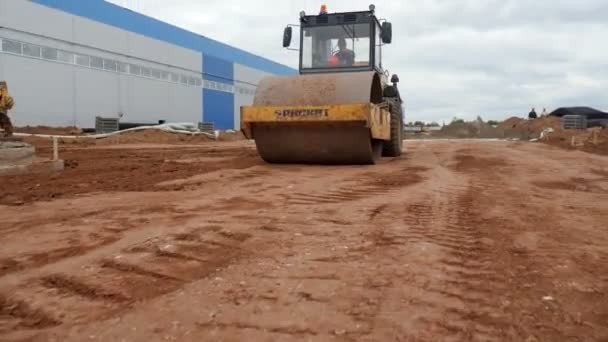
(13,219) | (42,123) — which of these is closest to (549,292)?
(13,219)

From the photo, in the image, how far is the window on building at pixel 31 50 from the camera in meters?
21.1

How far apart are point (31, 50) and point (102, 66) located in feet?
14.1

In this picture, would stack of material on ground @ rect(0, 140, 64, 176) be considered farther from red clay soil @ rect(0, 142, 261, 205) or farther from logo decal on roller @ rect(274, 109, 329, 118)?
logo decal on roller @ rect(274, 109, 329, 118)

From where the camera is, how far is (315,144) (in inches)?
339

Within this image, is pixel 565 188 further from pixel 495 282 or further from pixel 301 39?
pixel 301 39

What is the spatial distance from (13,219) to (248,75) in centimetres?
3875

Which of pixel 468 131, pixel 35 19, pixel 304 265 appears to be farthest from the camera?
pixel 468 131

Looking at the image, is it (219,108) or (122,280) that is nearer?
(122,280)

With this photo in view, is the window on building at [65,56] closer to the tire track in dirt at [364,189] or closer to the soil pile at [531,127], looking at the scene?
the tire track in dirt at [364,189]

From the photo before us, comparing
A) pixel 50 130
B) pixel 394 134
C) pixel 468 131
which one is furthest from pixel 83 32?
pixel 468 131

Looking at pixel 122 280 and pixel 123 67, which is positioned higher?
pixel 123 67

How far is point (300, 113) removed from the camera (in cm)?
818

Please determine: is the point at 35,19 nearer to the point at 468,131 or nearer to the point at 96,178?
the point at 96,178

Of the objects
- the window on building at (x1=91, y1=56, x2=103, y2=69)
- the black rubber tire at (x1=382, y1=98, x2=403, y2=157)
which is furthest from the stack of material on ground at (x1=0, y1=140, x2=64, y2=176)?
the window on building at (x1=91, y1=56, x2=103, y2=69)
